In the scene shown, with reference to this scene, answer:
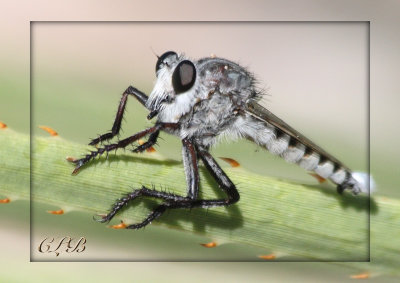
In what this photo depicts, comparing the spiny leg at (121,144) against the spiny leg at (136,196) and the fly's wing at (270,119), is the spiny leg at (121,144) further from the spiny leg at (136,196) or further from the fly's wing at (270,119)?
the fly's wing at (270,119)

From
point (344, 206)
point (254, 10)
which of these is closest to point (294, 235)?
point (344, 206)

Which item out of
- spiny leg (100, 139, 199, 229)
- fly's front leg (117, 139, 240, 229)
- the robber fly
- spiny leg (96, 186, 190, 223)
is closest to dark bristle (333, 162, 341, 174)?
the robber fly

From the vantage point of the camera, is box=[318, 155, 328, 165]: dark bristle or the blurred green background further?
the blurred green background

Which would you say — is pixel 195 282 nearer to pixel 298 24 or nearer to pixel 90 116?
pixel 90 116

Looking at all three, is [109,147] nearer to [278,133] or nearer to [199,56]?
[278,133]

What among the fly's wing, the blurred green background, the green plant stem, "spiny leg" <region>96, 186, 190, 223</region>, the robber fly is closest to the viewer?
the green plant stem

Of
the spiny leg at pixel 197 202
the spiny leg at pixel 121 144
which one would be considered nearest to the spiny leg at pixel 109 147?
the spiny leg at pixel 121 144

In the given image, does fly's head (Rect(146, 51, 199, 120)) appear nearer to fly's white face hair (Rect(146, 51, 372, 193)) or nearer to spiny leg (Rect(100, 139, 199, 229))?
fly's white face hair (Rect(146, 51, 372, 193))
